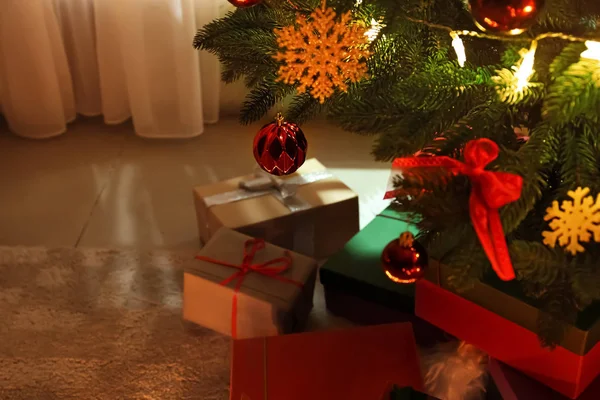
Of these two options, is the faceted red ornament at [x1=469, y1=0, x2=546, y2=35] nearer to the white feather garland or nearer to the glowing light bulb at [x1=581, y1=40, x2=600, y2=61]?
the glowing light bulb at [x1=581, y1=40, x2=600, y2=61]

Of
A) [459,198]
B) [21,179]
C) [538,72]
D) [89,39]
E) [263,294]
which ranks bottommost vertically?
[21,179]

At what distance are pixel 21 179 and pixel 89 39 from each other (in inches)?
17.7

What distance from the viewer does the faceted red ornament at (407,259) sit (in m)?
0.84

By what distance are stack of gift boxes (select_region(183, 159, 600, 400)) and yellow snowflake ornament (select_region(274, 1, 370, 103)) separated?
1.15 feet

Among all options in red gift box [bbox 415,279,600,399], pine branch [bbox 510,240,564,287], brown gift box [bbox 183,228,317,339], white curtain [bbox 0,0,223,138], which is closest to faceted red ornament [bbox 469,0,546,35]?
pine branch [bbox 510,240,564,287]

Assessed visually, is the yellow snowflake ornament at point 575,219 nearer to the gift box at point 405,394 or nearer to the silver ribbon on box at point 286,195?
the gift box at point 405,394

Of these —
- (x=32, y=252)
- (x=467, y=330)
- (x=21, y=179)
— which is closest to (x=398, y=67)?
(x=467, y=330)

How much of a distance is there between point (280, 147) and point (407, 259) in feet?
0.87

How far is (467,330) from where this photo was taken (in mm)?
947

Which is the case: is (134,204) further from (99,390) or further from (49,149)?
(99,390)

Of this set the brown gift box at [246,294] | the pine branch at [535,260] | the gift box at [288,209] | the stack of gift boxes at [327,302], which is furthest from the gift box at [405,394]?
the gift box at [288,209]

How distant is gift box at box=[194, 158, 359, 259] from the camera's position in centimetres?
131

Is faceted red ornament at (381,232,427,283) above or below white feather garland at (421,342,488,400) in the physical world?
above

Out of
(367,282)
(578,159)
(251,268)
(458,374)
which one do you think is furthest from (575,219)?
(251,268)
